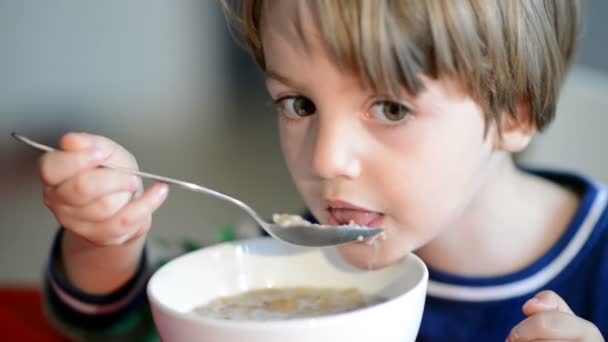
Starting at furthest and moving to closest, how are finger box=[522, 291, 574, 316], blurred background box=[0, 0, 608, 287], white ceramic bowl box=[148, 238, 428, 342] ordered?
blurred background box=[0, 0, 608, 287] → finger box=[522, 291, 574, 316] → white ceramic bowl box=[148, 238, 428, 342]

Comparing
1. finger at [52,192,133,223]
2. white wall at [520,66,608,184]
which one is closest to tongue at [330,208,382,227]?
finger at [52,192,133,223]

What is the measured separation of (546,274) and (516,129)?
20 cm

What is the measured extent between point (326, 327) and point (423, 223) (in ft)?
0.88

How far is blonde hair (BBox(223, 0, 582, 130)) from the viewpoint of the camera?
0.74m

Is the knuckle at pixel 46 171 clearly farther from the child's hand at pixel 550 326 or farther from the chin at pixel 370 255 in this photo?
the child's hand at pixel 550 326

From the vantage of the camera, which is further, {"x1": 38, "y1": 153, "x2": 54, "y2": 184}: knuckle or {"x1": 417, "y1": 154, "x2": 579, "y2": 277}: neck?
{"x1": 417, "y1": 154, "x2": 579, "y2": 277}: neck

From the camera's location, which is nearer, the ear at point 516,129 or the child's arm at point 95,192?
the child's arm at point 95,192

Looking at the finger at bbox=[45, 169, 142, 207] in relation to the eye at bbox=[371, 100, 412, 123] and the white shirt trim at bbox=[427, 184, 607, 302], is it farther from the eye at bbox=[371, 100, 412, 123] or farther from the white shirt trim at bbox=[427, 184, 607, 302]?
the white shirt trim at bbox=[427, 184, 607, 302]

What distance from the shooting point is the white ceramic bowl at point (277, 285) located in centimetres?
62

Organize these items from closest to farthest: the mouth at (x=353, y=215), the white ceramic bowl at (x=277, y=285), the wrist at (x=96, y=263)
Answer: the white ceramic bowl at (x=277, y=285), the mouth at (x=353, y=215), the wrist at (x=96, y=263)

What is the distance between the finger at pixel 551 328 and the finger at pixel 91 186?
378 mm

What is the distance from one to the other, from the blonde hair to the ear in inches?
0.9

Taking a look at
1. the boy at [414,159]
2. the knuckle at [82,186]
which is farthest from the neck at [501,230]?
the knuckle at [82,186]

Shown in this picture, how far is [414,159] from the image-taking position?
814mm
